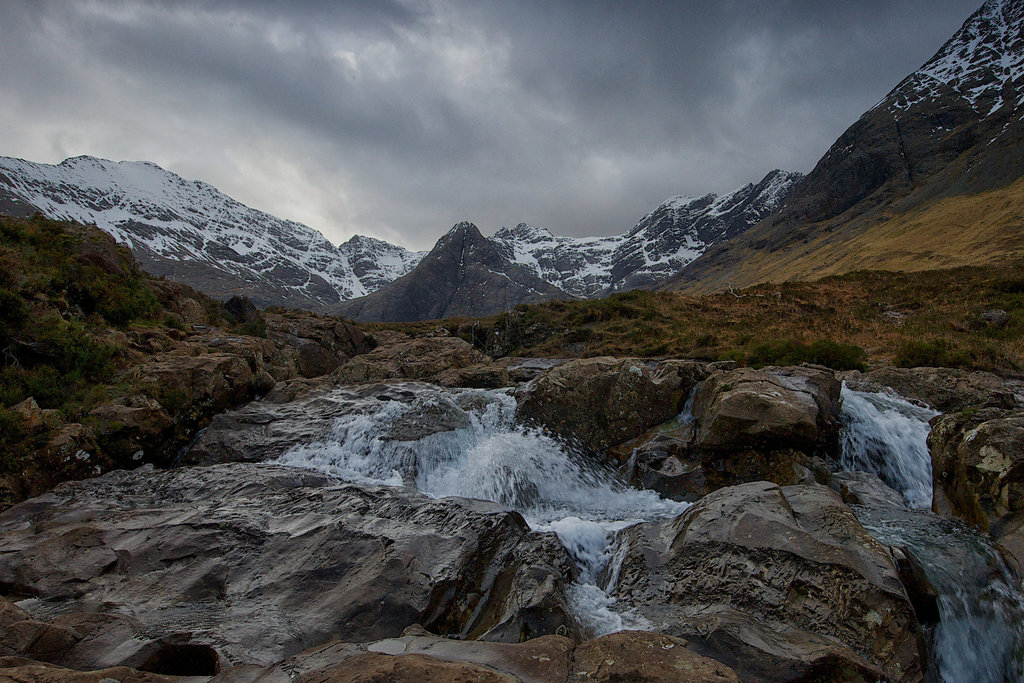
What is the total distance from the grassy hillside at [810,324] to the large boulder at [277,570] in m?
17.4

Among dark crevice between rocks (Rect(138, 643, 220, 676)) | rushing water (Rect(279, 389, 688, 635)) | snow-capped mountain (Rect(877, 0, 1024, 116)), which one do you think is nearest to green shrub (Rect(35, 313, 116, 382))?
rushing water (Rect(279, 389, 688, 635))

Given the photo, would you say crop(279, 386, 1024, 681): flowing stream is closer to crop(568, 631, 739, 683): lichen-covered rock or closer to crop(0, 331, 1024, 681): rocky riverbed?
crop(0, 331, 1024, 681): rocky riverbed

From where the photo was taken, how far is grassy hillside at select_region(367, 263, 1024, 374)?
17875mm

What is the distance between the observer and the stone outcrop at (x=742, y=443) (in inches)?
376

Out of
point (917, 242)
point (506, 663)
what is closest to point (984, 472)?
point (506, 663)

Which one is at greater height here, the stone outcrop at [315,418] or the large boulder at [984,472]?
the stone outcrop at [315,418]

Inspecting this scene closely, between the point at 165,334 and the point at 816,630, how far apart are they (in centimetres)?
2038

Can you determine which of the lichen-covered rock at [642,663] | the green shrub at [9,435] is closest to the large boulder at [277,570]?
the green shrub at [9,435]

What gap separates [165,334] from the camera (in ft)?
51.1

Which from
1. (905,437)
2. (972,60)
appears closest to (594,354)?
(905,437)

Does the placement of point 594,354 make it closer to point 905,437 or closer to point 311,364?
point 905,437

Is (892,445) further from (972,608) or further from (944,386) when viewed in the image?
(972,608)

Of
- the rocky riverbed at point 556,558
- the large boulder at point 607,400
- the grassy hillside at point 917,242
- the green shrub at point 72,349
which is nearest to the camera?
the rocky riverbed at point 556,558

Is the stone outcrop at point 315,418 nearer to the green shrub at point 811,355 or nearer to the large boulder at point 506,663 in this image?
the large boulder at point 506,663
